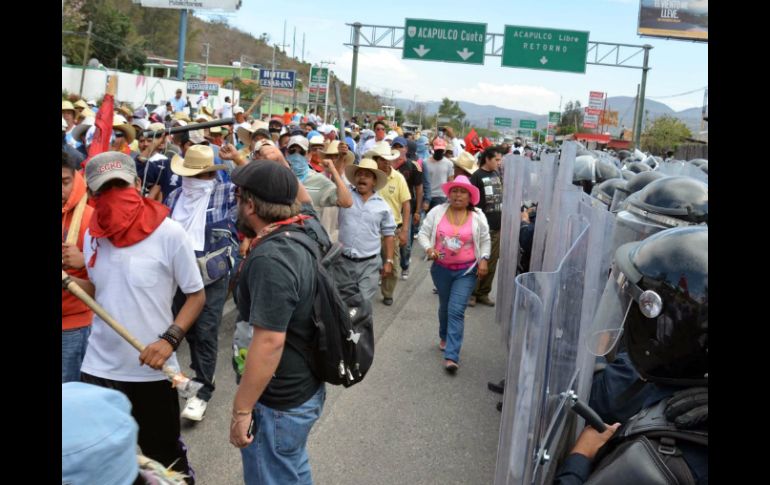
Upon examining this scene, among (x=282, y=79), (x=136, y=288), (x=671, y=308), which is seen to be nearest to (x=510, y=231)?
(x=136, y=288)

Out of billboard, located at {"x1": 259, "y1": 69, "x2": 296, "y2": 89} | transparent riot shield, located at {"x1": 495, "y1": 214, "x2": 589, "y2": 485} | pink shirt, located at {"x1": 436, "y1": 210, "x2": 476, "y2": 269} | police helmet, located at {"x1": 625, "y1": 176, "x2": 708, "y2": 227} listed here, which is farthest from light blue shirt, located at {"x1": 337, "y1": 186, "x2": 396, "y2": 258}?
billboard, located at {"x1": 259, "y1": 69, "x2": 296, "y2": 89}

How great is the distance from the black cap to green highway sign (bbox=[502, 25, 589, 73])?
68.8 feet

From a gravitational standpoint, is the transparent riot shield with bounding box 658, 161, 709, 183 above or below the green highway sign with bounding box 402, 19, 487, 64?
below

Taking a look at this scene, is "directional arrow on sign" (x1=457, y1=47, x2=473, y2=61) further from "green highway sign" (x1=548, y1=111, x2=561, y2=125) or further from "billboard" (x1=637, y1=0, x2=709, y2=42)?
"green highway sign" (x1=548, y1=111, x2=561, y2=125)

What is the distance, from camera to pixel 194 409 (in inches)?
179

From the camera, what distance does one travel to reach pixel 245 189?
9.23ft

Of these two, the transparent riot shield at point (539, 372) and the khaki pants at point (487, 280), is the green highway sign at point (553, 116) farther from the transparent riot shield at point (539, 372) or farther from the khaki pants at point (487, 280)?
the transparent riot shield at point (539, 372)

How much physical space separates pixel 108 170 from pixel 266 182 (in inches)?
32.2

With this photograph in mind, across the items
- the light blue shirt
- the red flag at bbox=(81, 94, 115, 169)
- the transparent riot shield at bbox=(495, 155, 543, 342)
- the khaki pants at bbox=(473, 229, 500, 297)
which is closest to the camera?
the red flag at bbox=(81, 94, 115, 169)

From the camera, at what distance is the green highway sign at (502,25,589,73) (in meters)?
22.5

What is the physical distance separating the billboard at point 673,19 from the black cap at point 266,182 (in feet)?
104

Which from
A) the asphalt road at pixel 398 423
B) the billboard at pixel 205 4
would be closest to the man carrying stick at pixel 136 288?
the asphalt road at pixel 398 423
